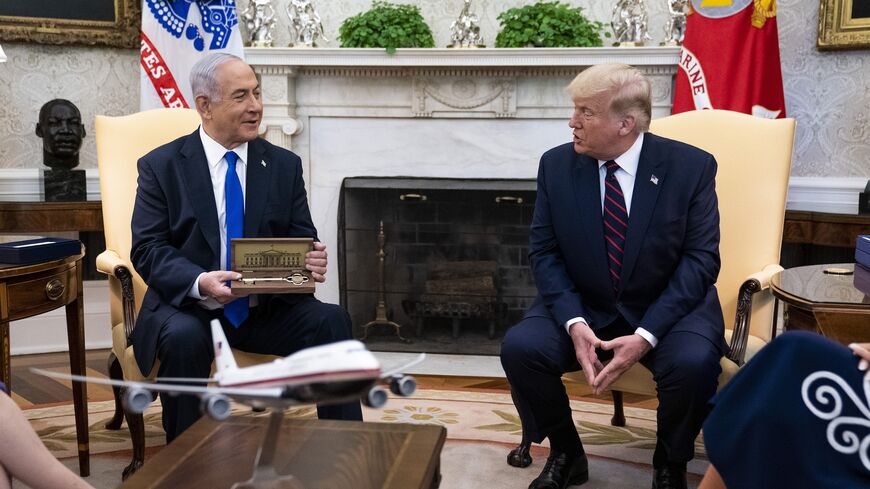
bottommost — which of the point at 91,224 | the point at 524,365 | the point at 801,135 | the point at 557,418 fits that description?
the point at 557,418

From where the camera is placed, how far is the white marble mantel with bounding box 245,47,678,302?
455cm

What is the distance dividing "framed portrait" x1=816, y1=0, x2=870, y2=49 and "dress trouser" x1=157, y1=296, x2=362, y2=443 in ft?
9.45

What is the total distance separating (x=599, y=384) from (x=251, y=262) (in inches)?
41.1

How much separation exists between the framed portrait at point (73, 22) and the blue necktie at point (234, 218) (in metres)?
2.17

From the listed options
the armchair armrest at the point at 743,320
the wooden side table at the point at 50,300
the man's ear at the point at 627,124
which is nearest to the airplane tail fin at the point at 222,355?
the wooden side table at the point at 50,300

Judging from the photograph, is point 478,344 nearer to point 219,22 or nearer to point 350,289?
point 350,289

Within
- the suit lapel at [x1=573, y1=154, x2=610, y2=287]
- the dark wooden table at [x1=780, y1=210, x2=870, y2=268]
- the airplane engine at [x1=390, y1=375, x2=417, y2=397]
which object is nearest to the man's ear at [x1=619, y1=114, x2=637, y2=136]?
the suit lapel at [x1=573, y1=154, x2=610, y2=287]

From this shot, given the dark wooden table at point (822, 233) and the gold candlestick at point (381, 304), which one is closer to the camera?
the dark wooden table at point (822, 233)

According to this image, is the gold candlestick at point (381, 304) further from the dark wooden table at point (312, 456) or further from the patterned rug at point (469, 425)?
the dark wooden table at point (312, 456)

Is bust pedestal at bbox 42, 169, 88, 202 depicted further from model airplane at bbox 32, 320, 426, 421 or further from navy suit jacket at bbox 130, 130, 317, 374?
model airplane at bbox 32, 320, 426, 421

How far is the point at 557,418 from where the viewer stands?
Result: 2.70 m

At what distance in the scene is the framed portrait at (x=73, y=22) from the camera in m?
4.39

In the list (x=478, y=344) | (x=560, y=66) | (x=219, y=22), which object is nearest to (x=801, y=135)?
(x=560, y=66)

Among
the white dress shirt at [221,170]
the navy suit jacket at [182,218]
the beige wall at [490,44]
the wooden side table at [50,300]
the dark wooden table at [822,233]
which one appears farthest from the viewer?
the beige wall at [490,44]
